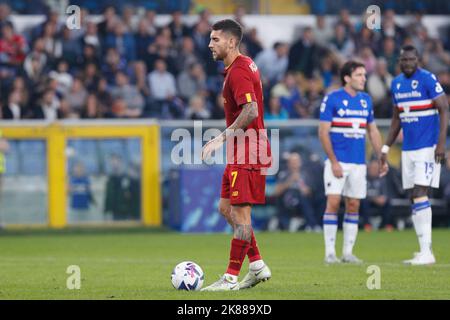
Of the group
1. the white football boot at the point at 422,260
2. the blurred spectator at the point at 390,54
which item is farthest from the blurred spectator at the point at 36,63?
the white football boot at the point at 422,260

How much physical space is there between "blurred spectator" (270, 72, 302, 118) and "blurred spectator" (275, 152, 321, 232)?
1.87 metres

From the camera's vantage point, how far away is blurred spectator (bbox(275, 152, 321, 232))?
2112cm

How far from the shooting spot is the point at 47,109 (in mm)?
21484

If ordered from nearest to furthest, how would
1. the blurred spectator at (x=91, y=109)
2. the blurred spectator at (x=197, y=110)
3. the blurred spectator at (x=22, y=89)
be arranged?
1. the blurred spectator at (x=22, y=89)
2. the blurred spectator at (x=91, y=109)
3. the blurred spectator at (x=197, y=110)

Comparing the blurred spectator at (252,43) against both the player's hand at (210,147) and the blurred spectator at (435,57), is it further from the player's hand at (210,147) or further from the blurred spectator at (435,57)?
the player's hand at (210,147)

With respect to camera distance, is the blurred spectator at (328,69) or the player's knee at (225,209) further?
the blurred spectator at (328,69)

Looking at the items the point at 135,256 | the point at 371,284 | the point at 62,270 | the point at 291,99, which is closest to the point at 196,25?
the point at 291,99

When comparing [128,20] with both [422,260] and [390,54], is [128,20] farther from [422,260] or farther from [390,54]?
[422,260]

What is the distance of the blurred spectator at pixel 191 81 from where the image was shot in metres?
22.9

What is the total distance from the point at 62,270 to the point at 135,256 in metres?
2.57

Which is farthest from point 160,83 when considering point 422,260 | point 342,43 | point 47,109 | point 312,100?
point 422,260

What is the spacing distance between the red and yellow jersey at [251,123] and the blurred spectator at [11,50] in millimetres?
12979

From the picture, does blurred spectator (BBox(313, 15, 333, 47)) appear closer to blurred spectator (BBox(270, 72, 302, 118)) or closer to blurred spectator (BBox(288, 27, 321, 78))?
blurred spectator (BBox(288, 27, 321, 78))

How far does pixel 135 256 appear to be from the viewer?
1495cm
